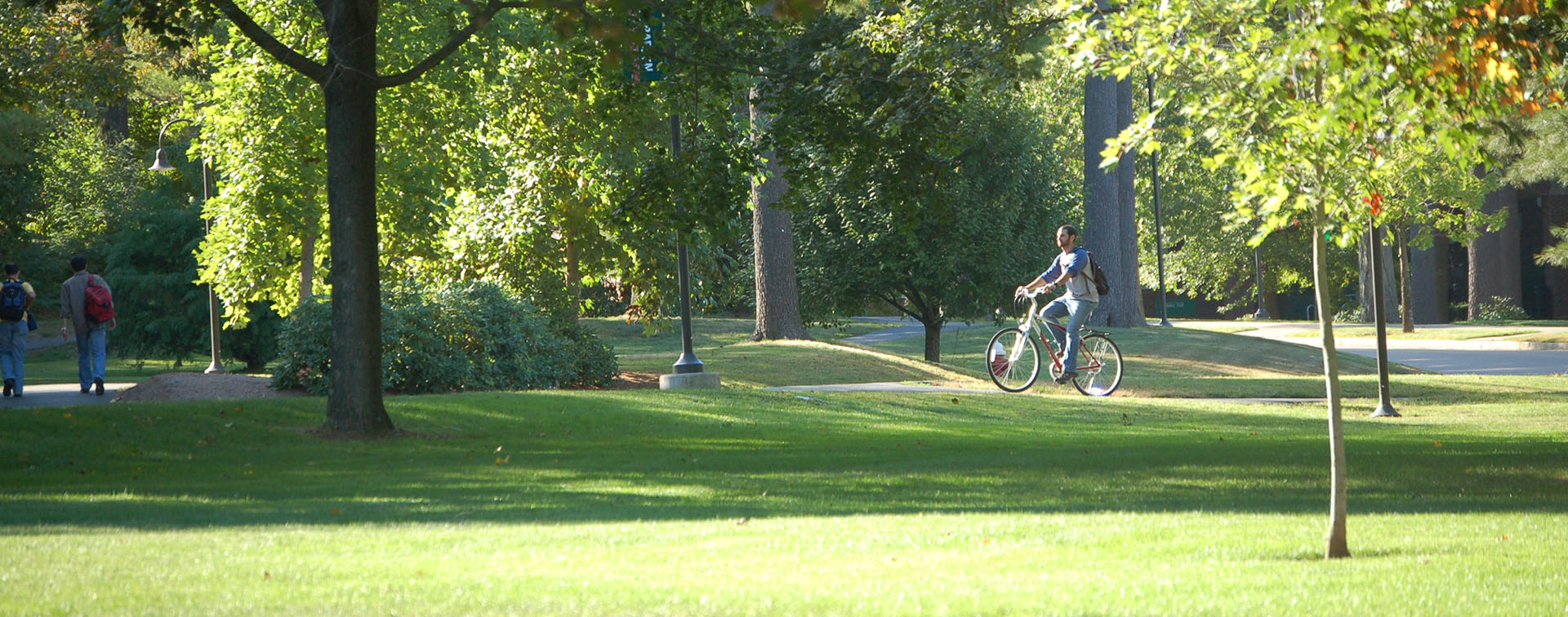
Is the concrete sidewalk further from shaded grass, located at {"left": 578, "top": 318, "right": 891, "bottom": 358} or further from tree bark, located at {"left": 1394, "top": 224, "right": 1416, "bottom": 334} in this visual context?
shaded grass, located at {"left": 578, "top": 318, "right": 891, "bottom": 358}

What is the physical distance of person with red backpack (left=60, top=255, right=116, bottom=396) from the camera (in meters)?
17.5

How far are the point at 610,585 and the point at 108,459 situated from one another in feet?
25.0

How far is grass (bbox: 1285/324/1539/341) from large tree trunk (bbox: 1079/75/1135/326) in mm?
8617

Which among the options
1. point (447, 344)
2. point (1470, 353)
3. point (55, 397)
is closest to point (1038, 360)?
point (447, 344)

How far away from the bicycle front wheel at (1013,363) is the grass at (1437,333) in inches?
864

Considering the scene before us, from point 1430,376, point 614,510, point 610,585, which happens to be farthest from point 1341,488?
point 1430,376

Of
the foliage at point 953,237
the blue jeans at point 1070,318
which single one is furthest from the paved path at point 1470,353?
the blue jeans at point 1070,318

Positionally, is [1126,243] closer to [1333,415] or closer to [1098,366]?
[1098,366]

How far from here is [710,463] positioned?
11172mm

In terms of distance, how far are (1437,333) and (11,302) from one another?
36199mm

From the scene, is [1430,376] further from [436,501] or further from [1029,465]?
[436,501]

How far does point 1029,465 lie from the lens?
10648 mm

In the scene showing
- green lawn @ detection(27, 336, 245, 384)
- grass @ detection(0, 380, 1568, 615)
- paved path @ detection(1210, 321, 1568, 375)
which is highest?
green lawn @ detection(27, 336, 245, 384)

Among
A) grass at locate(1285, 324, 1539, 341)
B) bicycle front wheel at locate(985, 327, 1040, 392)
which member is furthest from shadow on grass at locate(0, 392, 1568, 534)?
grass at locate(1285, 324, 1539, 341)
